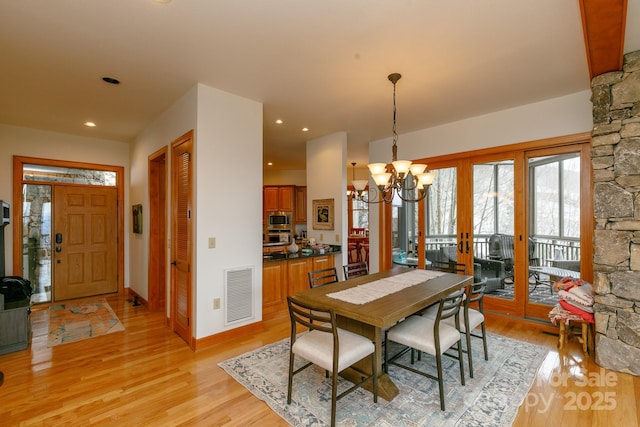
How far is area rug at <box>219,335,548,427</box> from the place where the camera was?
2.06 meters

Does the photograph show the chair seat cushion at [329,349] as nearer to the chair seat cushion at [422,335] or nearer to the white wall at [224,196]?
the chair seat cushion at [422,335]

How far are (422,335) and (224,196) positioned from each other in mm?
2480

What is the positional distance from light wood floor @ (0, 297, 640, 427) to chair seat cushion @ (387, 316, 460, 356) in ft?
2.06

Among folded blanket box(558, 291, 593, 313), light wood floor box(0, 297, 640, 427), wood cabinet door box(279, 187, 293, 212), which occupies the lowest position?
light wood floor box(0, 297, 640, 427)

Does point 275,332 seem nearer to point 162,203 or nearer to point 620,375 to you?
point 162,203

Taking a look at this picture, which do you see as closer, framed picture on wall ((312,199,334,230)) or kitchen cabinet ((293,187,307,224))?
framed picture on wall ((312,199,334,230))

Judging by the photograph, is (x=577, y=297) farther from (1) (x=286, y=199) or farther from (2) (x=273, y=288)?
(1) (x=286, y=199)

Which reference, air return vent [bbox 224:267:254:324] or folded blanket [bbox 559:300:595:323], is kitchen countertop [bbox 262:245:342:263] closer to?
air return vent [bbox 224:267:254:324]

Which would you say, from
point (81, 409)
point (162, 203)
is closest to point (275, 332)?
point (81, 409)

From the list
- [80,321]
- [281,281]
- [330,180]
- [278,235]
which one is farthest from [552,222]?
[80,321]

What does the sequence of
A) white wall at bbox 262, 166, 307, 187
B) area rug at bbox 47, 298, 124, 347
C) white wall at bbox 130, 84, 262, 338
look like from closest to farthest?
white wall at bbox 130, 84, 262, 338
area rug at bbox 47, 298, 124, 347
white wall at bbox 262, 166, 307, 187

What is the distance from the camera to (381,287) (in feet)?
9.19


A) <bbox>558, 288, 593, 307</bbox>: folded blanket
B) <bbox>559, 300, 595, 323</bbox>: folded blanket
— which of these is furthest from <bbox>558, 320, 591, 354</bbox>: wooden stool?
<bbox>558, 288, 593, 307</bbox>: folded blanket

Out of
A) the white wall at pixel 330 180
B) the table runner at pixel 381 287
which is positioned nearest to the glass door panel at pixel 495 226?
the table runner at pixel 381 287
